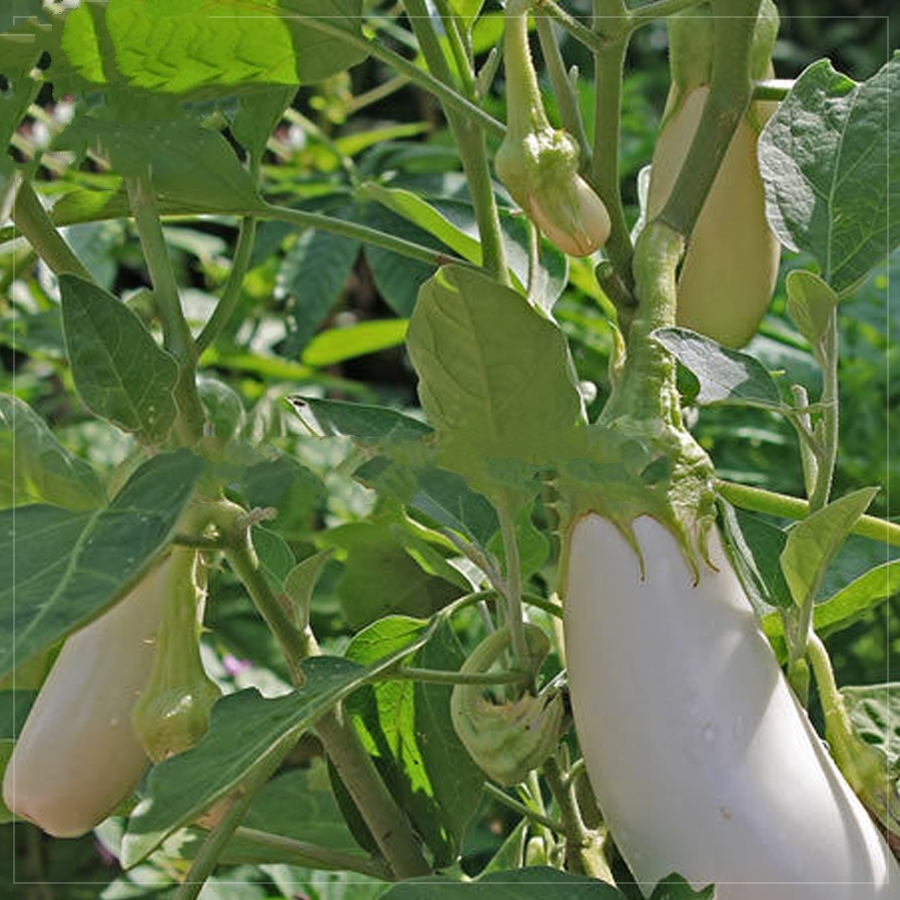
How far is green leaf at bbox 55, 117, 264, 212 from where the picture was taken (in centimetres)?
40

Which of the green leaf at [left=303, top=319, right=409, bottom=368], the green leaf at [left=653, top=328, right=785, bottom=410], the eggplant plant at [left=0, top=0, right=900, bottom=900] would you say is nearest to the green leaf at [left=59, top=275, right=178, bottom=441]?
the eggplant plant at [left=0, top=0, right=900, bottom=900]

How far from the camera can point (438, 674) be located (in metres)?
0.38

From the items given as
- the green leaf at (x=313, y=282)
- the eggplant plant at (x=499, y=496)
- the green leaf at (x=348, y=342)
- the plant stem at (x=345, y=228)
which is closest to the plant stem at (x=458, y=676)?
the eggplant plant at (x=499, y=496)

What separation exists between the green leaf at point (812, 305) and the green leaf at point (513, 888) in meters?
0.13

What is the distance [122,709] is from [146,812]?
0.08m

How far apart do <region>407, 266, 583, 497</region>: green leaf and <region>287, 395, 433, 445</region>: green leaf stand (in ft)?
0.16

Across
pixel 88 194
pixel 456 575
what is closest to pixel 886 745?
pixel 456 575

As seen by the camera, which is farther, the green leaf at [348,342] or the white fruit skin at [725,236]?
the green leaf at [348,342]

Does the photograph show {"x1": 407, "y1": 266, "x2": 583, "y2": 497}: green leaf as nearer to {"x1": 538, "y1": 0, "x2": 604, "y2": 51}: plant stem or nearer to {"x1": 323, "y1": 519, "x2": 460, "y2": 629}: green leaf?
{"x1": 538, "y1": 0, "x2": 604, "y2": 51}: plant stem

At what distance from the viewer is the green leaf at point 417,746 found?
0.46m

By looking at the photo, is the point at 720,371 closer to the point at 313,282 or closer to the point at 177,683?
the point at 177,683

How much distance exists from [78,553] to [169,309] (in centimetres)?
11

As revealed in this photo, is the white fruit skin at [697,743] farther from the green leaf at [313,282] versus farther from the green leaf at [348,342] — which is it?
the green leaf at [348,342]

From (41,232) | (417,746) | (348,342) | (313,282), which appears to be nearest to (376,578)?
(417,746)
